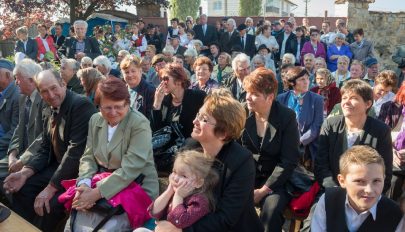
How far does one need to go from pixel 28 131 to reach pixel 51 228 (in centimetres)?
111

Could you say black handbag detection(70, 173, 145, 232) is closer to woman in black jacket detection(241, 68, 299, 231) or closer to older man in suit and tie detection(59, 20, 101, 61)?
woman in black jacket detection(241, 68, 299, 231)

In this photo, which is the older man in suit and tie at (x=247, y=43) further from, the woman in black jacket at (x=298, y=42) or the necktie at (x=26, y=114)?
the necktie at (x=26, y=114)

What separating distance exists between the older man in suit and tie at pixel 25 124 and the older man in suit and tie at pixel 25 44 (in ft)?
23.7

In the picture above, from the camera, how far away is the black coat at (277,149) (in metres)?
3.34

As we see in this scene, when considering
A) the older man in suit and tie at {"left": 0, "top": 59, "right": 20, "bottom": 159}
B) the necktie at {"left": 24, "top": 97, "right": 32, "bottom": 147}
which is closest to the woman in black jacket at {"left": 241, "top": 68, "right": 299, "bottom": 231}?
the necktie at {"left": 24, "top": 97, "right": 32, "bottom": 147}

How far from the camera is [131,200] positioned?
312cm

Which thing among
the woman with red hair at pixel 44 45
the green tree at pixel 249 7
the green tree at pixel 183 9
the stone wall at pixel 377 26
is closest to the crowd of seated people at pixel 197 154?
the woman with red hair at pixel 44 45

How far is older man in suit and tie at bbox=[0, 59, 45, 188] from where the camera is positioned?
418 cm

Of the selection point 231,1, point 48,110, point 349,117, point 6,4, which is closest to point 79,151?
point 48,110

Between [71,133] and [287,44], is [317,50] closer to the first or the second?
[287,44]

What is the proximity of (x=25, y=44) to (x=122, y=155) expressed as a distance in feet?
29.9

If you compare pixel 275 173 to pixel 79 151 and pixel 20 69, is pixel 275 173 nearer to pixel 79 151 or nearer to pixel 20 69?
pixel 79 151

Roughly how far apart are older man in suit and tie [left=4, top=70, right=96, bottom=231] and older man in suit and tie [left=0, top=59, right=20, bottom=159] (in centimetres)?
95

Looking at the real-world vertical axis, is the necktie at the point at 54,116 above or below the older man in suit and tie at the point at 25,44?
below
